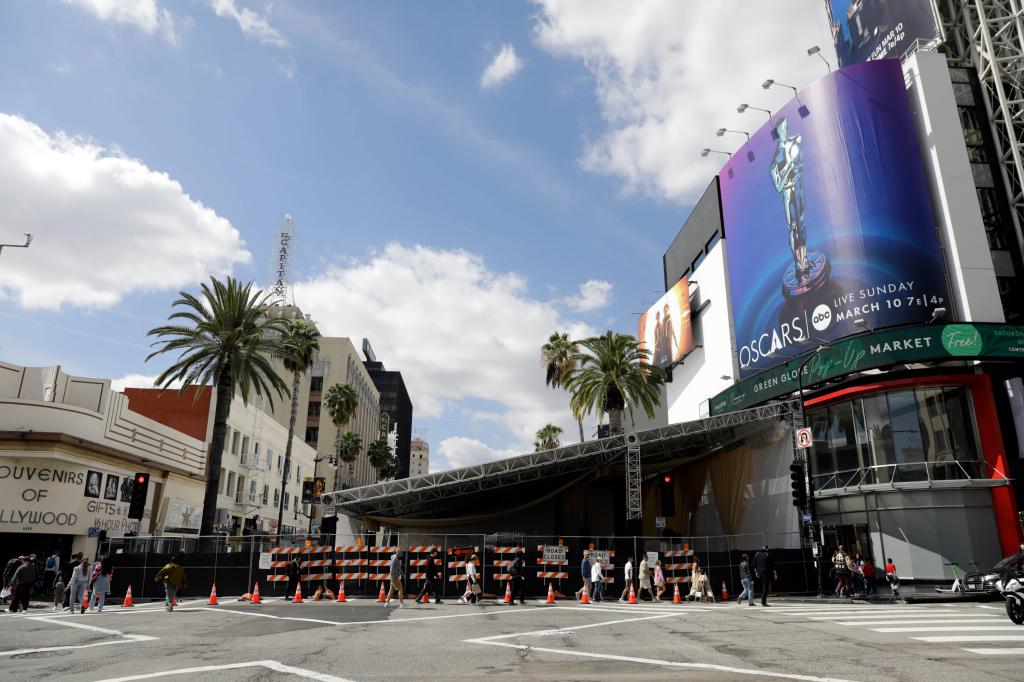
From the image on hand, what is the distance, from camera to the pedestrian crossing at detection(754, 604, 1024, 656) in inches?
497

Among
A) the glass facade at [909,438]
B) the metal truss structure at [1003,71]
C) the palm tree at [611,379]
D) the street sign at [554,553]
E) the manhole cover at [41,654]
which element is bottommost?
the manhole cover at [41,654]

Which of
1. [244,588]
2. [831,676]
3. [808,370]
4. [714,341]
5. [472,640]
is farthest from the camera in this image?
[714,341]

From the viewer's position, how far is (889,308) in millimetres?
30953

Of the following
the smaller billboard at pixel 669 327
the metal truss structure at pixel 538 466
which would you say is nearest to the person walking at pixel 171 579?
the metal truss structure at pixel 538 466

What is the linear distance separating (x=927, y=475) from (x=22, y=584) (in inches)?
1328

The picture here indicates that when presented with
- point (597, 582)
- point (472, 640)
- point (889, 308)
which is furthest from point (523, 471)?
point (472, 640)

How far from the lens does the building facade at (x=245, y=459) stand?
43344 mm

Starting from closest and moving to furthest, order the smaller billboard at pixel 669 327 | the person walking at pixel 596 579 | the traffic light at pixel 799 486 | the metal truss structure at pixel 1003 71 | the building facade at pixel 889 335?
the person walking at pixel 596 579, the traffic light at pixel 799 486, the building facade at pixel 889 335, the metal truss structure at pixel 1003 71, the smaller billboard at pixel 669 327

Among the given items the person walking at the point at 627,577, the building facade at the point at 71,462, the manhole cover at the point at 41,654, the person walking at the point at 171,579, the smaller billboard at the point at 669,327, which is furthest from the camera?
the smaller billboard at the point at 669,327

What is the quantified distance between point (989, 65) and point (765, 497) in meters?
24.8

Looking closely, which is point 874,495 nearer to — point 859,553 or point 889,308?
point 859,553

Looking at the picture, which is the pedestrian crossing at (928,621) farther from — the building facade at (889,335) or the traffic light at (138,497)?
the traffic light at (138,497)

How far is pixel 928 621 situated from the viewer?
1644 centimetres

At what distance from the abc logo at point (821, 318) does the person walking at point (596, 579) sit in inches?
655
